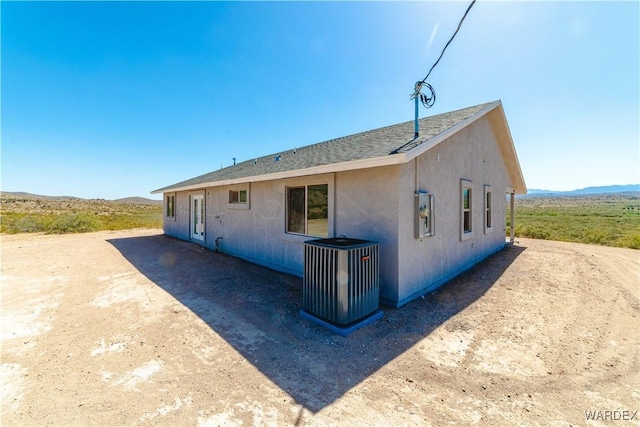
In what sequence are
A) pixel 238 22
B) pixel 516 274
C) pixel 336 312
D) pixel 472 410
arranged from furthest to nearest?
pixel 238 22, pixel 516 274, pixel 336 312, pixel 472 410

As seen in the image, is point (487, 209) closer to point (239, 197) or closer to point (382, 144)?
point (382, 144)

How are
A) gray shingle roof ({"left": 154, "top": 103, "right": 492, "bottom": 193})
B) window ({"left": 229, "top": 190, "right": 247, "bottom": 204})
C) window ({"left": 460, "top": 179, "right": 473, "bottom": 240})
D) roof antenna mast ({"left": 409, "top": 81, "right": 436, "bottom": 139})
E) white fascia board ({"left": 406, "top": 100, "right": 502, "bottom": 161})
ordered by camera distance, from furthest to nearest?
window ({"left": 229, "top": 190, "right": 247, "bottom": 204}), window ({"left": 460, "top": 179, "right": 473, "bottom": 240}), roof antenna mast ({"left": 409, "top": 81, "right": 436, "bottom": 139}), gray shingle roof ({"left": 154, "top": 103, "right": 492, "bottom": 193}), white fascia board ({"left": 406, "top": 100, "right": 502, "bottom": 161})

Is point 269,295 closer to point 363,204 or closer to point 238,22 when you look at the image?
point 363,204

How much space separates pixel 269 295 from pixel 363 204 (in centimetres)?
281

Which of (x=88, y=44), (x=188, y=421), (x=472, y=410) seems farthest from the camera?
(x=88, y=44)

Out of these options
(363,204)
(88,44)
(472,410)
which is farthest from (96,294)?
(88,44)

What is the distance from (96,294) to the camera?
18.4 ft

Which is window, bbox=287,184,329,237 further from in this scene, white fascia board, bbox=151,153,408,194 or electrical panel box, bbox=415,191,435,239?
electrical panel box, bbox=415,191,435,239

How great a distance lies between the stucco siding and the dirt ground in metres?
0.77

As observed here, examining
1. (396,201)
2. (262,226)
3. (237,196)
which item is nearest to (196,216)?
(237,196)

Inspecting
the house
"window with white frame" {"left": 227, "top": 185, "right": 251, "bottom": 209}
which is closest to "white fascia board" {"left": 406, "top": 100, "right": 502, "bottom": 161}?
the house

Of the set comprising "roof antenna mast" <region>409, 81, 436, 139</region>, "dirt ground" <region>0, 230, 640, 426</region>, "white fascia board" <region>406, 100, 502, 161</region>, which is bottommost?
"dirt ground" <region>0, 230, 640, 426</region>

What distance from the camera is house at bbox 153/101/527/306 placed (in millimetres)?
4867

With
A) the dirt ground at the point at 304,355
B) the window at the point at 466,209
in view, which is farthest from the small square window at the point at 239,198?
the window at the point at 466,209
